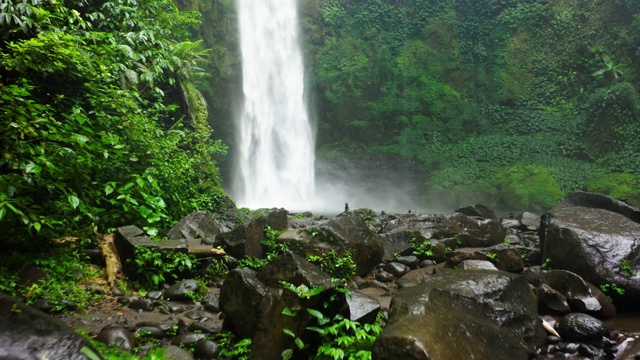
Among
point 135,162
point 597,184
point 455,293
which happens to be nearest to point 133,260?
point 135,162

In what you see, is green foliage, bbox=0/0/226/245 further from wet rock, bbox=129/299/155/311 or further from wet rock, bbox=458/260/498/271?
wet rock, bbox=458/260/498/271

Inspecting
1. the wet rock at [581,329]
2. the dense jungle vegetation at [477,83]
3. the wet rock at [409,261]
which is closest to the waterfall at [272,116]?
the dense jungle vegetation at [477,83]

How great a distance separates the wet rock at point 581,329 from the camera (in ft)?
11.7

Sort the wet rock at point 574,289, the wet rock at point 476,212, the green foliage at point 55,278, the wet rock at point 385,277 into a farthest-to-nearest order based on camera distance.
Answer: the wet rock at point 476,212 → the wet rock at point 385,277 → the wet rock at point 574,289 → the green foliage at point 55,278

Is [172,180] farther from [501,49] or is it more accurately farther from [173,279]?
[501,49]

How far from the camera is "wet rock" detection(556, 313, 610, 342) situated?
11.7 ft

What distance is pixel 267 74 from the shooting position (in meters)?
20.4

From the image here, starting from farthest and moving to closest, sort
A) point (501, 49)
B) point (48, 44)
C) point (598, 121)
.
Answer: point (501, 49) < point (598, 121) < point (48, 44)

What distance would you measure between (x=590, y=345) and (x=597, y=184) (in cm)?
1822

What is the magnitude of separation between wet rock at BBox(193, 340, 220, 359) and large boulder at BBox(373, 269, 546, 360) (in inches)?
52.4

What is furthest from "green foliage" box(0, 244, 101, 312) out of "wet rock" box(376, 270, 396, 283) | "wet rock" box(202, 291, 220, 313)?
"wet rock" box(376, 270, 396, 283)

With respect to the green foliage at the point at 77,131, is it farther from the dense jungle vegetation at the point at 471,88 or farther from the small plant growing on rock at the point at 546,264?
the small plant growing on rock at the point at 546,264

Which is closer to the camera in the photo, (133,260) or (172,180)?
(133,260)

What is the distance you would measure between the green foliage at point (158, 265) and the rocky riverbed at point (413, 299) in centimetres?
16
